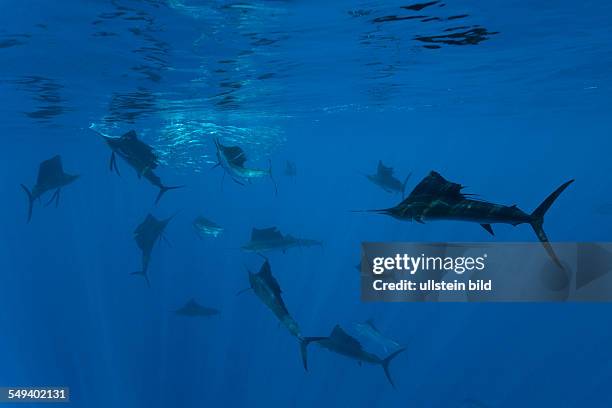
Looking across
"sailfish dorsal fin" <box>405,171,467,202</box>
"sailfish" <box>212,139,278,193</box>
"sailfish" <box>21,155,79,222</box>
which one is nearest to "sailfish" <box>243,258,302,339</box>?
"sailfish" <box>212,139,278,193</box>

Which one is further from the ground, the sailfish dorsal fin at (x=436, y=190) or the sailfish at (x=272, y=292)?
the sailfish dorsal fin at (x=436, y=190)

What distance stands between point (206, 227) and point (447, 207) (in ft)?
27.1

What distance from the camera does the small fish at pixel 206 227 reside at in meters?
12.0

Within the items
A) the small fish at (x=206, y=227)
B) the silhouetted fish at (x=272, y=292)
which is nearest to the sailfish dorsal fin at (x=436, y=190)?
the silhouetted fish at (x=272, y=292)

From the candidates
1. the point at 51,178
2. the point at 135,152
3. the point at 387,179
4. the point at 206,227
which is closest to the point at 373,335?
the point at 387,179

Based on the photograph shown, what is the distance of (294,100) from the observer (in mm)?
19391

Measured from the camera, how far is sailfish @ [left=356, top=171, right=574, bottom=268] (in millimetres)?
4727

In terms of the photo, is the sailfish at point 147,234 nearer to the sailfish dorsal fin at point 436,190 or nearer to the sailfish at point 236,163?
the sailfish at point 236,163

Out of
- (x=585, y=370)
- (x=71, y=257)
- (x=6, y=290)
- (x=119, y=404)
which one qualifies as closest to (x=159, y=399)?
(x=119, y=404)

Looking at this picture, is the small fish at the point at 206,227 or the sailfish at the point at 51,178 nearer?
the sailfish at the point at 51,178

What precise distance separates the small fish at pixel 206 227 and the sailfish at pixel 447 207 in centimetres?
766

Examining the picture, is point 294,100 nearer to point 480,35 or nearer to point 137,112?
point 137,112

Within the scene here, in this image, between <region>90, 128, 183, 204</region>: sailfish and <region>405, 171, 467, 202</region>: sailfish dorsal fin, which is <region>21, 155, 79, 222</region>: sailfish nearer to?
<region>90, 128, 183, 204</region>: sailfish

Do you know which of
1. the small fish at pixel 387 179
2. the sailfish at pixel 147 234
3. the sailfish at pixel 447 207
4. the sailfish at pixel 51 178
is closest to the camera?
the sailfish at pixel 447 207
